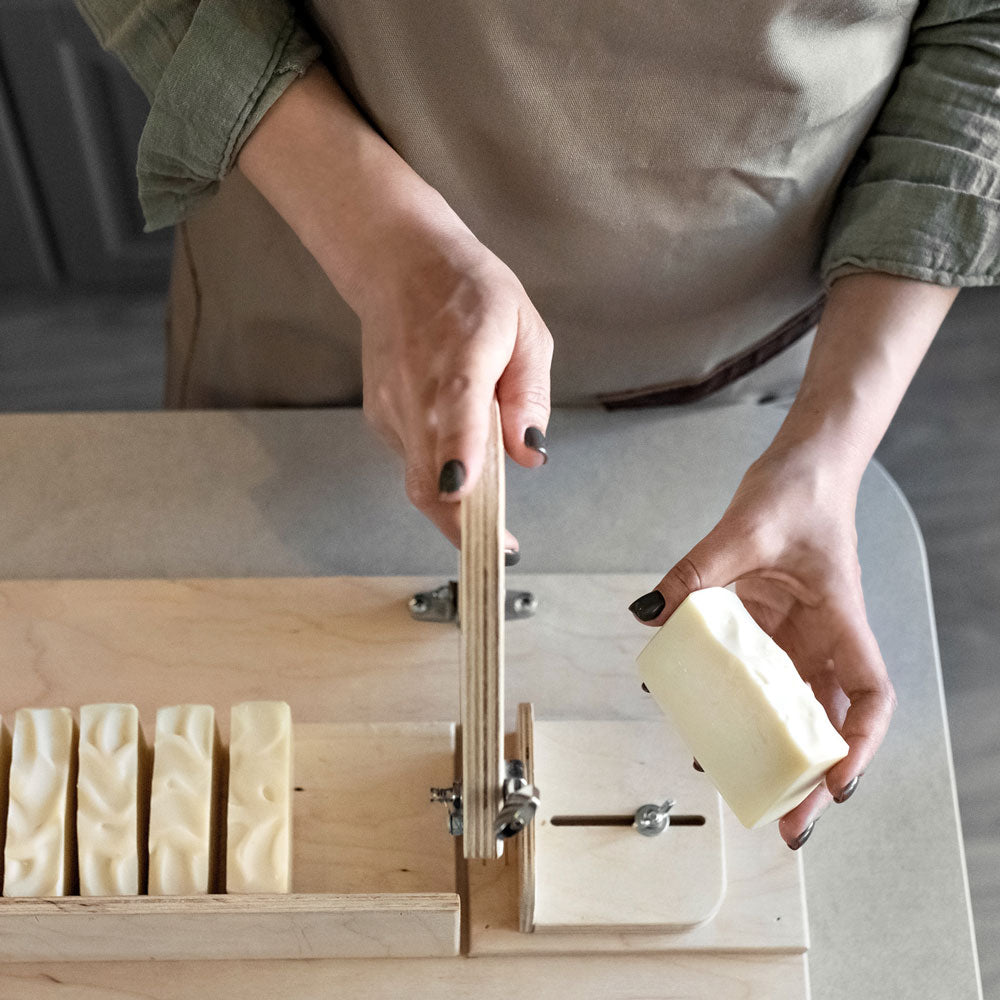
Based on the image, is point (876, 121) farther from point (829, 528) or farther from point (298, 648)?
point (298, 648)

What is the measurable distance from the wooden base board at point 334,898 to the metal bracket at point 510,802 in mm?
42

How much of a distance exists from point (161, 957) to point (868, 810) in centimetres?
50

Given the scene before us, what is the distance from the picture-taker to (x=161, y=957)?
0.69 meters

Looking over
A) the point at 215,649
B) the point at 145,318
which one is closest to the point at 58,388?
the point at 145,318

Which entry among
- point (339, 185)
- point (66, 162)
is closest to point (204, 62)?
point (339, 185)

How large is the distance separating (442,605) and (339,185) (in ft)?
1.04

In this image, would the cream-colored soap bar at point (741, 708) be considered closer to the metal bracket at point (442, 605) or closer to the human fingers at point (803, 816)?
the human fingers at point (803, 816)

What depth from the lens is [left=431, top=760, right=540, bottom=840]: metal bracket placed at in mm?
637

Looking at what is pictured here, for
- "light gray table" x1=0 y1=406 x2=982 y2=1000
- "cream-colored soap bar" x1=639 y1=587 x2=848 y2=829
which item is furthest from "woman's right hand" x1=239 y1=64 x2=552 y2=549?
"light gray table" x1=0 y1=406 x2=982 y2=1000

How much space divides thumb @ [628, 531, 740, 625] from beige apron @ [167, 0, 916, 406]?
0.87ft

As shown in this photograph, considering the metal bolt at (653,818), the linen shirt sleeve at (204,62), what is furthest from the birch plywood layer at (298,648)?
the linen shirt sleeve at (204,62)

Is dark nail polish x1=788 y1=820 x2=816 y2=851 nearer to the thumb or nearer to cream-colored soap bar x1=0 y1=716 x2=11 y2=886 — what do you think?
the thumb

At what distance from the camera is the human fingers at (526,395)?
2.07ft

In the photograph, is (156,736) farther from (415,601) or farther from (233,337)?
(233,337)
